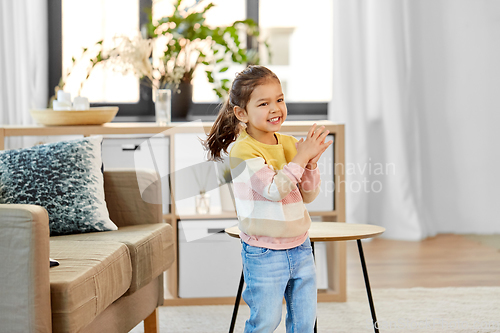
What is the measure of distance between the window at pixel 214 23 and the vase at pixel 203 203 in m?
1.21

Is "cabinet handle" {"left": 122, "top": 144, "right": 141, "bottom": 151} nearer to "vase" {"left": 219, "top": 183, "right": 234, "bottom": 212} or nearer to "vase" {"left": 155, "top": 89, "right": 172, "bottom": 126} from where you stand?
"vase" {"left": 155, "top": 89, "right": 172, "bottom": 126}

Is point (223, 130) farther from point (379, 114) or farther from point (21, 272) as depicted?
point (379, 114)

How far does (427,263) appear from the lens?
2.93 m

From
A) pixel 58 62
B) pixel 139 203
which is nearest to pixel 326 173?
pixel 139 203

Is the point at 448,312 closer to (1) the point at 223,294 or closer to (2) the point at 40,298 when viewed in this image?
(1) the point at 223,294

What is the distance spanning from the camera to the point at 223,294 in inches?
92.5

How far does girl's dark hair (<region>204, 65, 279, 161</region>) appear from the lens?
133 cm

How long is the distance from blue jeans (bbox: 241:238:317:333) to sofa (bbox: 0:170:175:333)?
1.26ft

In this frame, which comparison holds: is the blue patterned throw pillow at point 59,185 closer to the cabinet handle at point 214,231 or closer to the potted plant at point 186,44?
the cabinet handle at point 214,231

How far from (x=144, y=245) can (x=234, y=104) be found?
0.58 meters

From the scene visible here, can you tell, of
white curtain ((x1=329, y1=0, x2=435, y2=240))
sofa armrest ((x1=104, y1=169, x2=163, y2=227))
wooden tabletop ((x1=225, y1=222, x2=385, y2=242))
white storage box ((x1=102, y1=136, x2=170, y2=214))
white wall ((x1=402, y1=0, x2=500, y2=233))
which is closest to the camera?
wooden tabletop ((x1=225, y1=222, x2=385, y2=242))

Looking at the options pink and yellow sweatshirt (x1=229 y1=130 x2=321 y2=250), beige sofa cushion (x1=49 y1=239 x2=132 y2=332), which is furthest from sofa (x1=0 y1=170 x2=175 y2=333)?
pink and yellow sweatshirt (x1=229 y1=130 x2=321 y2=250)

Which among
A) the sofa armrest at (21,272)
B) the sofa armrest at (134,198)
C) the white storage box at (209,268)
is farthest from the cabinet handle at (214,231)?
the sofa armrest at (21,272)

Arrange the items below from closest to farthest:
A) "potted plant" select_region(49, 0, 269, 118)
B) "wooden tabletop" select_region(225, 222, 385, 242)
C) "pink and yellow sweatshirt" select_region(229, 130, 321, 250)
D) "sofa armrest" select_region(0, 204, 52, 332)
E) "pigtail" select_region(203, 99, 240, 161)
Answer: "sofa armrest" select_region(0, 204, 52, 332) → "pink and yellow sweatshirt" select_region(229, 130, 321, 250) → "pigtail" select_region(203, 99, 240, 161) → "wooden tabletop" select_region(225, 222, 385, 242) → "potted plant" select_region(49, 0, 269, 118)
